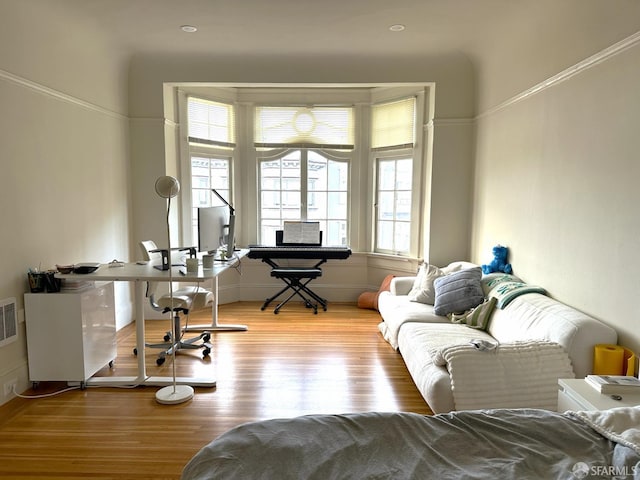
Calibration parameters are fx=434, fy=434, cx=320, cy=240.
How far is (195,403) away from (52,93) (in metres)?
2.70

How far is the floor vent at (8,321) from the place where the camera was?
2.96 m

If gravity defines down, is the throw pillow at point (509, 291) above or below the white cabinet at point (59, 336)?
above

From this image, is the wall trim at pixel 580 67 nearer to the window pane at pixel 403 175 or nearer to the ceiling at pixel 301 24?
the ceiling at pixel 301 24

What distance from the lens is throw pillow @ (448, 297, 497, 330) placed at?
349cm

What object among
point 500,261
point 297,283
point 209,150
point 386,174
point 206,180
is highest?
point 209,150

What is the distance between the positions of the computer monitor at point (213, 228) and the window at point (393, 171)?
224 cm

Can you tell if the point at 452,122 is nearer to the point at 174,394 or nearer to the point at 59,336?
the point at 174,394

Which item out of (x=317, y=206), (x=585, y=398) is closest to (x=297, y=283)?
(x=317, y=206)

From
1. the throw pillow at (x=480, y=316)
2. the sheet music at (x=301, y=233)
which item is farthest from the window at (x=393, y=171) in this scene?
the throw pillow at (x=480, y=316)

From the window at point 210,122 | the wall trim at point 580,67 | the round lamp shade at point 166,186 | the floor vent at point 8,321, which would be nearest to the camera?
the wall trim at point 580,67

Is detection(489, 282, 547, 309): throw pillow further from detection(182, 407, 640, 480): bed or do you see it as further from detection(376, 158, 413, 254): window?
detection(376, 158, 413, 254): window

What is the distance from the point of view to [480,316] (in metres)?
3.53

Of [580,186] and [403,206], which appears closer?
[580,186]

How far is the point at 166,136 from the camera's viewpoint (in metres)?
4.91
